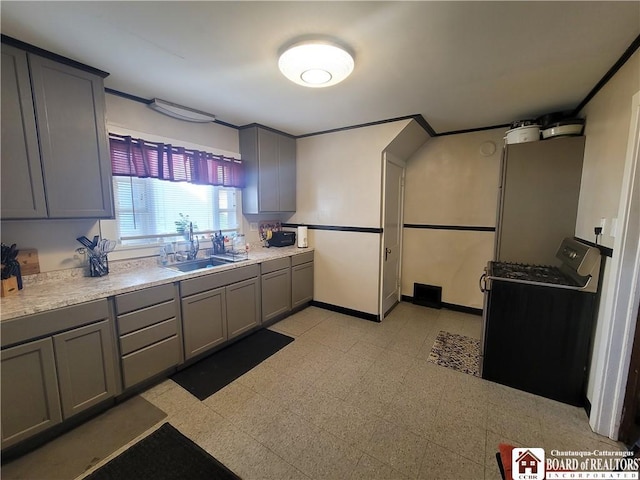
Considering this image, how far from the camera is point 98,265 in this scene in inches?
86.0

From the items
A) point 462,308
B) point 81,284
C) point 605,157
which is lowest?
point 462,308

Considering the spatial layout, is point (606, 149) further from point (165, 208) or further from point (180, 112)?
point (165, 208)

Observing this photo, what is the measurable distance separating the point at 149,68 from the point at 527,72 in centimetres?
282

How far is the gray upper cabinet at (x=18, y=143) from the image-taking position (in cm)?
162

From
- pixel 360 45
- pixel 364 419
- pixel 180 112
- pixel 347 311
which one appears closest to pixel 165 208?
pixel 180 112

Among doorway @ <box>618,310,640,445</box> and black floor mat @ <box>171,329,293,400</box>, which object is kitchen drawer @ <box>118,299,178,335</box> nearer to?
black floor mat @ <box>171,329,293,400</box>

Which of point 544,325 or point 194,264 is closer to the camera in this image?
point 544,325

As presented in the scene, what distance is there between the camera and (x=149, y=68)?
6.41 ft

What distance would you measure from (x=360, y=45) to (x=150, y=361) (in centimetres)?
276

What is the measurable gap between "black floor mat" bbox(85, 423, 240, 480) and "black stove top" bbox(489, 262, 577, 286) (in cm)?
241

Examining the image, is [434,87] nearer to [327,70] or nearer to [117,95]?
[327,70]

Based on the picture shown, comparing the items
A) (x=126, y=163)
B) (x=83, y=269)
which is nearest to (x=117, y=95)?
(x=126, y=163)

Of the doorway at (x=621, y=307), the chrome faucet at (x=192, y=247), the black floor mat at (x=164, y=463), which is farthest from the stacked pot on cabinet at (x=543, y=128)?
the black floor mat at (x=164, y=463)

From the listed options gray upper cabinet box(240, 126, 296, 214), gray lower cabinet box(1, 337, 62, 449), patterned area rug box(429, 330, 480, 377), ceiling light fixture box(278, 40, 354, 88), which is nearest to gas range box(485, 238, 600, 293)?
patterned area rug box(429, 330, 480, 377)
